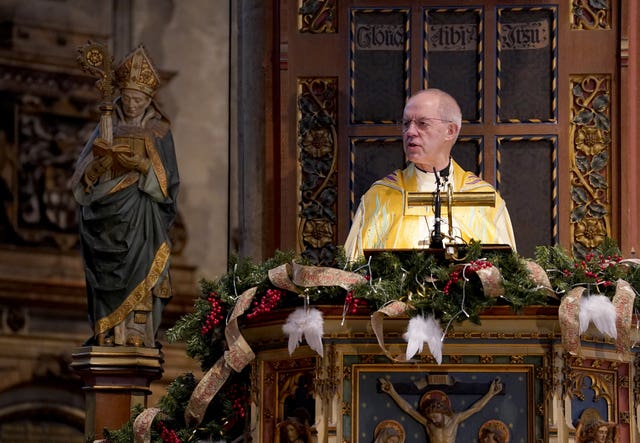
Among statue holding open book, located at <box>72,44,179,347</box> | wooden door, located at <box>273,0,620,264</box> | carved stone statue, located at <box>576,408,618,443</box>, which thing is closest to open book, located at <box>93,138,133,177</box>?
statue holding open book, located at <box>72,44,179,347</box>

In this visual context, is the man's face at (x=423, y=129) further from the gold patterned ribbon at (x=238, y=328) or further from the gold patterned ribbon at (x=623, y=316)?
the gold patterned ribbon at (x=623, y=316)

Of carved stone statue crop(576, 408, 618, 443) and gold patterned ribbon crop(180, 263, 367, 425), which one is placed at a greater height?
gold patterned ribbon crop(180, 263, 367, 425)

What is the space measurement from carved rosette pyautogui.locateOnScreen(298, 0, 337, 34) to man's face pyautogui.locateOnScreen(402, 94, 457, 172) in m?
2.12

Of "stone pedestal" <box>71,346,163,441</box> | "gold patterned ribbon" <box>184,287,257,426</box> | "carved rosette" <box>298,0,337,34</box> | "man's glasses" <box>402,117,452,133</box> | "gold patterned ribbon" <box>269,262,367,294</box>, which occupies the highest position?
"carved rosette" <box>298,0,337,34</box>

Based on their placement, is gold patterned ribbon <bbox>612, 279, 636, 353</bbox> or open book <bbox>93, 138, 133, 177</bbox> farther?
open book <bbox>93, 138, 133, 177</bbox>

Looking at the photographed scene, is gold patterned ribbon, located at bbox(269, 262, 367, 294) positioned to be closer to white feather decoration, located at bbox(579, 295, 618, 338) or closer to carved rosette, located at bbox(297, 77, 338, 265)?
white feather decoration, located at bbox(579, 295, 618, 338)

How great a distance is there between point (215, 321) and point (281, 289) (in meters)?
0.36

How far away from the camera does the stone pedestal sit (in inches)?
302

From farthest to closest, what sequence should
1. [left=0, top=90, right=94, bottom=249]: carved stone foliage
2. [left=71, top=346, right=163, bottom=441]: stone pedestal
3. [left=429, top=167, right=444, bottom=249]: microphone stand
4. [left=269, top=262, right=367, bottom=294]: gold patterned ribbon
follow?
[left=0, top=90, right=94, bottom=249]: carved stone foliage → [left=71, top=346, right=163, bottom=441]: stone pedestal → [left=429, top=167, right=444, bottom=249]: microphone stand → [left=269, top=262, right=367, bottom=294]: gold patterned ribbon

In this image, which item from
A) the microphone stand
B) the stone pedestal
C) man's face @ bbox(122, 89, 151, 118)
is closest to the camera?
the microphone stand

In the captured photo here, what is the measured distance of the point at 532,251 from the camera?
8.95 metres

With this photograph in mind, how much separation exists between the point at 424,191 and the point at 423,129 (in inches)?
11.6

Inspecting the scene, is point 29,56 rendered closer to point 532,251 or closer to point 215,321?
point 532,251

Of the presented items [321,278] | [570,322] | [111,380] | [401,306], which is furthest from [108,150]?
[570,322]
